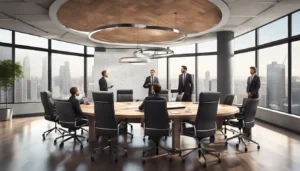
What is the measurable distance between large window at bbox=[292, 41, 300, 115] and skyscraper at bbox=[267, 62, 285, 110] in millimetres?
465

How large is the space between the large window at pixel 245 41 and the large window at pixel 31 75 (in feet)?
26.5

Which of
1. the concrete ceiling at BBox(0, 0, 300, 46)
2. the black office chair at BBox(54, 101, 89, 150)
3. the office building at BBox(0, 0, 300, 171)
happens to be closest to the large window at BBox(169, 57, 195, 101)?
the office building at BBox(0, 0, 300, 171)

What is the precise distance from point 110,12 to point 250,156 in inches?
176

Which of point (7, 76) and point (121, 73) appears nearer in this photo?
point (7, 76)

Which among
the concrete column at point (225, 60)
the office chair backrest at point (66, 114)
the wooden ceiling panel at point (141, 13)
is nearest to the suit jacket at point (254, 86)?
the wooden ceiling panel at point (141, 13)

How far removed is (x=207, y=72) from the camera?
32.9ft

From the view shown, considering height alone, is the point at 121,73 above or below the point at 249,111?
above

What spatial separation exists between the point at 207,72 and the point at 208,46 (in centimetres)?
114

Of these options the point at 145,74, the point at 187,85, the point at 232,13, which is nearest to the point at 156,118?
the point at 187,85

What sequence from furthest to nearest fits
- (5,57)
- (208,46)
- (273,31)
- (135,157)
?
1. (208,46)
2. (5,57)
3. (273,31)
4. (135,157)

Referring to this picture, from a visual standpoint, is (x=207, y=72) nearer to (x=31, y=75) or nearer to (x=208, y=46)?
(x=208, y=46)

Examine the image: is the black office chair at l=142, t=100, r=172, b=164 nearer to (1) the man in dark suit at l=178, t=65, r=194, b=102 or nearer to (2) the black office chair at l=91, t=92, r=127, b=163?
(2) the black office chair at l=91, t=92, r=127, b=163

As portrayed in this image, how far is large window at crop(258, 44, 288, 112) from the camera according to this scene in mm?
6820

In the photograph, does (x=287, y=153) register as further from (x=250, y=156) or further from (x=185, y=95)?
(x=185, y=95)
